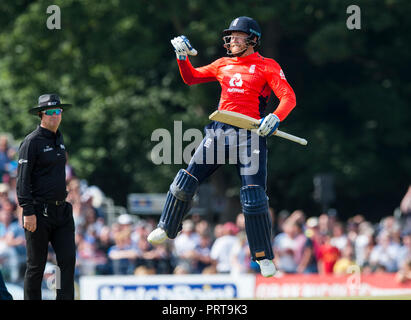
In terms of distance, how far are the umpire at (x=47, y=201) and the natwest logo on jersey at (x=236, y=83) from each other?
5.57 ft

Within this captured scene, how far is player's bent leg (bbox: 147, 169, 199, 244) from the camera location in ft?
27.4

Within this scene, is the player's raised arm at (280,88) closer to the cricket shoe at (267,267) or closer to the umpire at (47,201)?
the cricket shoe at (267,267)

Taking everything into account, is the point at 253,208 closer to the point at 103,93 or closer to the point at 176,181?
the point at 176,181

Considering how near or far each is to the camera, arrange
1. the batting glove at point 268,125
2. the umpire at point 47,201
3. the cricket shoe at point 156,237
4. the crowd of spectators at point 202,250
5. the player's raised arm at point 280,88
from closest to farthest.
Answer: the batting glove at point 268,125
the player's raised arm at point 280,88
the cricket shoe at point 156,237
the umpire at point 47,201
the crowd of spectators at point 202,250

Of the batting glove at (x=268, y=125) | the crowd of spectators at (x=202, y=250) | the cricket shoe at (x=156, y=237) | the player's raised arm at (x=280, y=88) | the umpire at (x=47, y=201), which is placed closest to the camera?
the batting glove at (x=268, y=125)

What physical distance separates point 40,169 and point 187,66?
1.83m

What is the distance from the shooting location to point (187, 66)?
8.51 metres

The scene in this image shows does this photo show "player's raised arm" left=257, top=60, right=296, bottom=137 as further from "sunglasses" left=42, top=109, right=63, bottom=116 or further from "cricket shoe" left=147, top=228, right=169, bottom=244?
"sunglasses" left=42, top=109, right=63, bottom=116

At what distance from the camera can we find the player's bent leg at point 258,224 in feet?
27.0

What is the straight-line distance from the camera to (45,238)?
8578 mm

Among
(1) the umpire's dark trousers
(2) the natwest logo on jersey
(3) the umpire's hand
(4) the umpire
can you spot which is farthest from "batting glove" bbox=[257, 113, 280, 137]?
(3) the umpire's hand

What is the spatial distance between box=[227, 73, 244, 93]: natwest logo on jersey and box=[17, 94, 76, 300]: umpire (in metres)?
1.70

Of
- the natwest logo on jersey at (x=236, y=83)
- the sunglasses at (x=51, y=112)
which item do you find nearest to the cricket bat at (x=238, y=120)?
the natwest logo on jersey at (x=236, y=83)
